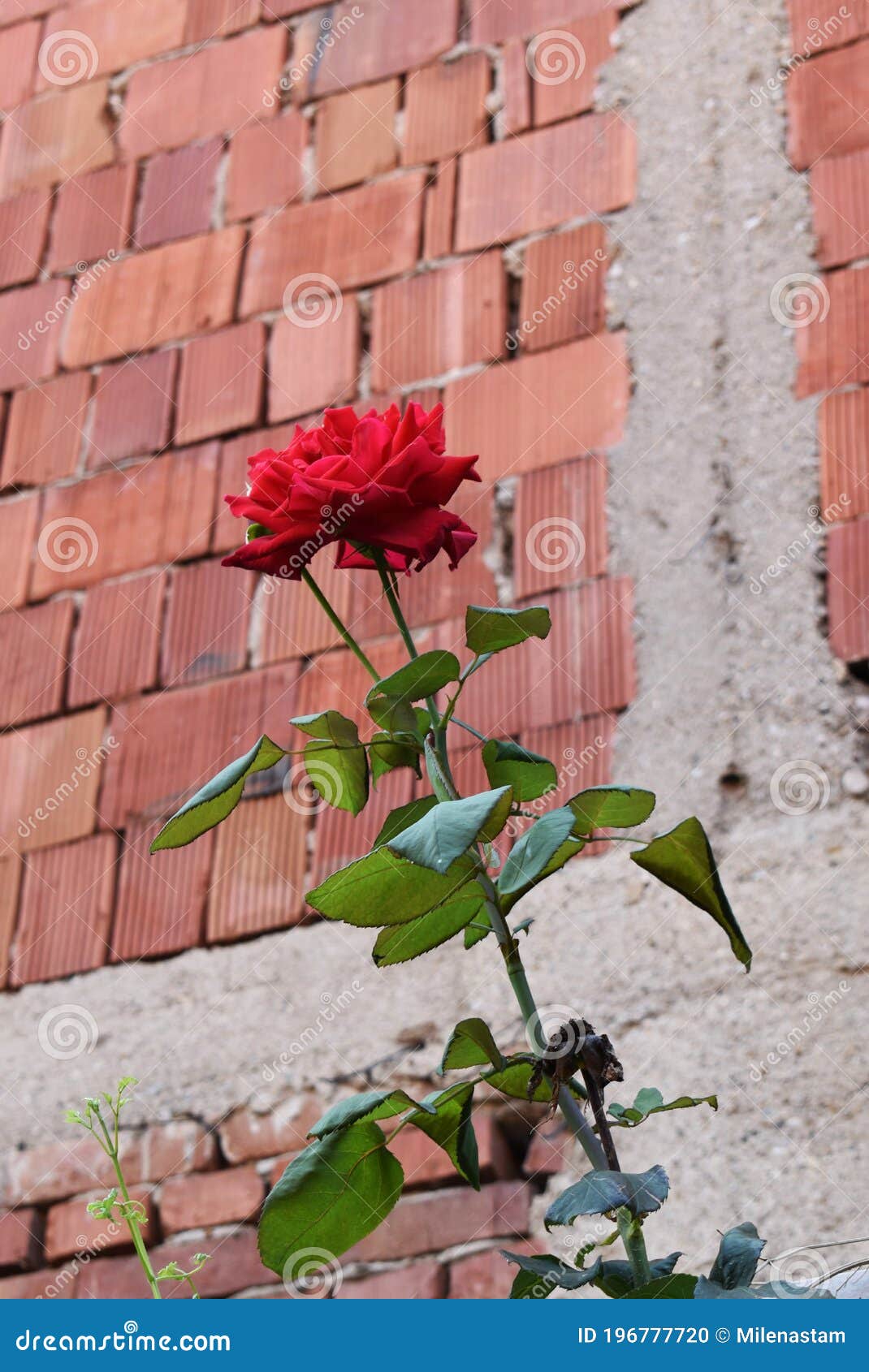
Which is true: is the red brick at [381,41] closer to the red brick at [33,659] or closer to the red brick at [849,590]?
the red brick at [33,659]

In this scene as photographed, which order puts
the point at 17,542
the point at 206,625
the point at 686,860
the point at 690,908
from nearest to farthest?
the point at 686,860, the point at 690,908, the point at 206,625, the point at 17,542

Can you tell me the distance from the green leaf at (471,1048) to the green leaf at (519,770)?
0.16 metres

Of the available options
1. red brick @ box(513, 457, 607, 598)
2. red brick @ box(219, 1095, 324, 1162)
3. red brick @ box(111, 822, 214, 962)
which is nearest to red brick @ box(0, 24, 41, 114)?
red brick @ box(513, 457, 607, 598)

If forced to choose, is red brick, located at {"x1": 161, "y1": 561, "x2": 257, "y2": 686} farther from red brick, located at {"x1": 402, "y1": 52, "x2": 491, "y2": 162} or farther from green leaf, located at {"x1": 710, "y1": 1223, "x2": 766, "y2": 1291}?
green leaf, located at {"x1": 710, "y1": 1223, "x2": 766, "y2": 1291}

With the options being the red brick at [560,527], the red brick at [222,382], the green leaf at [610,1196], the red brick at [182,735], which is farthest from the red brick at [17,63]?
the green leaf at [610,1196]

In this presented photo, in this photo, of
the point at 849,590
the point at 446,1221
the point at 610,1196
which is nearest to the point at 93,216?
the point at 849,590

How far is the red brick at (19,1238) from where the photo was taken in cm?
196

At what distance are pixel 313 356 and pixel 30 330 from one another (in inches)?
23.1

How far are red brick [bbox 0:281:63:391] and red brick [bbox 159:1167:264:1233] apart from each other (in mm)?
1391

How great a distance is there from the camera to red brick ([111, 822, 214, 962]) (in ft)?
6.89

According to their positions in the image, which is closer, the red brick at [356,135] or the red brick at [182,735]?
the red brick at [182,735]

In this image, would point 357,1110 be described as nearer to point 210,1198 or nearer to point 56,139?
point 210,1198

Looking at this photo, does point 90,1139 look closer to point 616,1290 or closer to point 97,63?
point 616,1290

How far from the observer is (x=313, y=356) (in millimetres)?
2436
